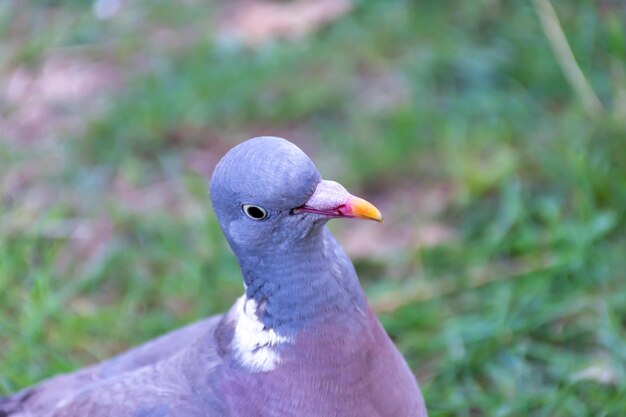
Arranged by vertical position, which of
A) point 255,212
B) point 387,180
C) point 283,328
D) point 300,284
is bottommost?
point 387,180

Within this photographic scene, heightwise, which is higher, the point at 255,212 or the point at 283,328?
the point at 255,212

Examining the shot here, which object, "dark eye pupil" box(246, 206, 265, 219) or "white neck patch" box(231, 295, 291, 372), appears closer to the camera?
"dark eye pupil" box(246, 206, 265, 219)

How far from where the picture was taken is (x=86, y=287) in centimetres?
419

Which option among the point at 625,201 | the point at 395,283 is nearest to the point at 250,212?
the point at 395,283

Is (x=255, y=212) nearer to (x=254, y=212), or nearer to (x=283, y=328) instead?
(x=254, y=212)

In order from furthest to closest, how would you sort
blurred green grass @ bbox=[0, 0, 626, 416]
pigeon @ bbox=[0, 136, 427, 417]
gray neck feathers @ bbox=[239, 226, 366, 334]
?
blurred green grass @ bbox=[0, 0, 626, 416] < gray neck feathers @ bbox=[239, 226, 366, 334] < pigeon @ bbox=[0, 136, 427, 417]

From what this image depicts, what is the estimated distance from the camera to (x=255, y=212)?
101 inches

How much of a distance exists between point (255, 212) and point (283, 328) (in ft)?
1.18

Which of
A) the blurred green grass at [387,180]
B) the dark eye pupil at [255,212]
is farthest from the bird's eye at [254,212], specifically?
the blurred green grass at [387,180]

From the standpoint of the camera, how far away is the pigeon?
2.52 metres

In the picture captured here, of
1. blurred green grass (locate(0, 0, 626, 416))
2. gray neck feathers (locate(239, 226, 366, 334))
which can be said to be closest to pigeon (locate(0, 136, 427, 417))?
gray neck feathers (locate(239, 226, 366, 334))

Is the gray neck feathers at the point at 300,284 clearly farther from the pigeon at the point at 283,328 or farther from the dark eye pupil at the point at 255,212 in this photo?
the dark eye pupil at the point at 255,212

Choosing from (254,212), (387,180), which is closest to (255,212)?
(254,212)

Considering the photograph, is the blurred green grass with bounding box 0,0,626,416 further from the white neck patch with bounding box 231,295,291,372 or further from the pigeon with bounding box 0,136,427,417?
the white neck patch with bounding box 231,295,291,372
